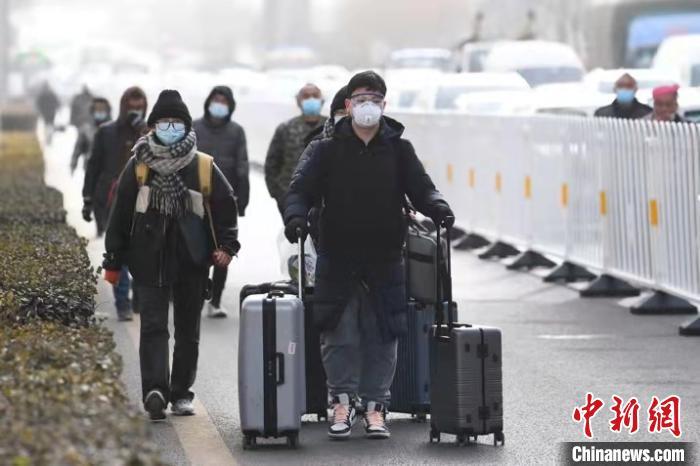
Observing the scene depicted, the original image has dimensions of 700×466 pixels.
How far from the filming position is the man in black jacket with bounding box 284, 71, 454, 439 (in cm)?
1052

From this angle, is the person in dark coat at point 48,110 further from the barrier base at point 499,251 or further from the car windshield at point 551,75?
the barrier base at point 499,251

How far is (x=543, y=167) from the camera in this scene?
20219 millimetres

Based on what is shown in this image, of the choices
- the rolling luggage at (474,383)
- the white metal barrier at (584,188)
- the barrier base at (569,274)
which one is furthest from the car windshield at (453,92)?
the rolling luggage at (474,383)

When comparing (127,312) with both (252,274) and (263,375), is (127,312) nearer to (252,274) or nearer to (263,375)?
(252,274)

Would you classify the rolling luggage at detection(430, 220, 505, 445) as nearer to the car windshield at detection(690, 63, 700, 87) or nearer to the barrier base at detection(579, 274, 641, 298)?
the barrier base at detection(579, 274, 641, 298)

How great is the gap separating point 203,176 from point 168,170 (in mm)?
198

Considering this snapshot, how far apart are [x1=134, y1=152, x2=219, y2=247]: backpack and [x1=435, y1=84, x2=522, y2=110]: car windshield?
835 inches

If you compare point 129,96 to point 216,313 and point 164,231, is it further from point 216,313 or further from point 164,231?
point 164,231

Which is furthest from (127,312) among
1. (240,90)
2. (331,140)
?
(240,90)

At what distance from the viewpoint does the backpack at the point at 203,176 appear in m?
11.1

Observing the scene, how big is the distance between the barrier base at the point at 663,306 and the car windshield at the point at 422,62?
133 feet

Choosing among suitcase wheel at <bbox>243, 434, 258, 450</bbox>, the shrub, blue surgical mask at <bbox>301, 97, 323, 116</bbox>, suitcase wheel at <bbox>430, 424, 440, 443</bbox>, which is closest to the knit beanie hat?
the shrub

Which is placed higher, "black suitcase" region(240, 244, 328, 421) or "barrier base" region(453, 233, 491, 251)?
"black suitcase" region(240, 244, 328, 421)

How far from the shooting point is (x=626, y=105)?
66.4 feet
